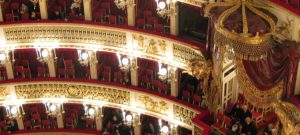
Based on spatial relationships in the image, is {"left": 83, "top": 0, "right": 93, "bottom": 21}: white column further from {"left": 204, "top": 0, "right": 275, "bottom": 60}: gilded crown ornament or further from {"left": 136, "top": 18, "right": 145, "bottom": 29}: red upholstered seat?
{"left": 204, "top": 0, "right": 275, "bottom": 60}: gilded crown ornament

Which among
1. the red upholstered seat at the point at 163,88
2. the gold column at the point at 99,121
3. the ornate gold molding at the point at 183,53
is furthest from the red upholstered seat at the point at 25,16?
the ornate gold molding at the point at 183,53

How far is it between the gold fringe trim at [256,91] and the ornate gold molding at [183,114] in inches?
322

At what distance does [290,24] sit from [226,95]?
18.9 feet

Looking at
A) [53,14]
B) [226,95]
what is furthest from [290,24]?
[53,14]

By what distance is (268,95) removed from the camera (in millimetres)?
24516

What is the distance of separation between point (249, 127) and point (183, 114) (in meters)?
6.62

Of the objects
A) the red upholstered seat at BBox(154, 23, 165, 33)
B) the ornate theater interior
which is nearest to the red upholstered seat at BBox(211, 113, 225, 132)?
the ornate theater interior

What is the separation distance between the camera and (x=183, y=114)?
33.3 meters

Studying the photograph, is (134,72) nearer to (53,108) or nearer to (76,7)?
(76,7)

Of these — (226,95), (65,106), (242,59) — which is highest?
(242,59)

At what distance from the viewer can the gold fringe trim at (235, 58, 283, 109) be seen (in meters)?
24.4

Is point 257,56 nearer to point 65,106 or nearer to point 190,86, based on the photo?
point 190,86

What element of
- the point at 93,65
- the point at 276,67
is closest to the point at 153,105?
the point at 93,65

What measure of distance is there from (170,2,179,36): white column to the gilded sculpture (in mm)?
9053
